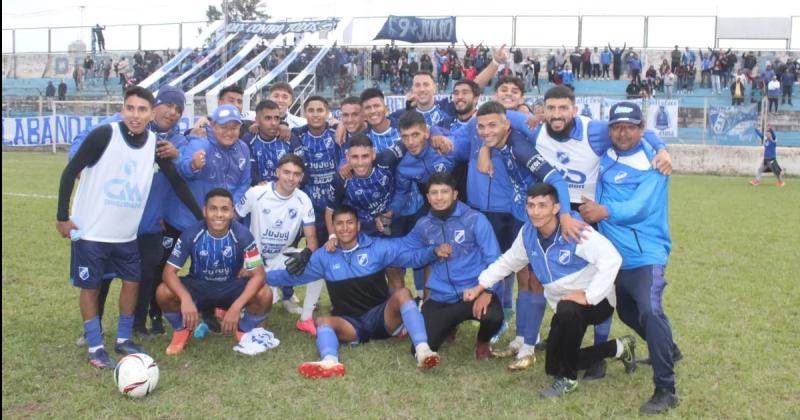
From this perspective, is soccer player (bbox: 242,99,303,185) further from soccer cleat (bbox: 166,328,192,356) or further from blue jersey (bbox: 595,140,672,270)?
blue jersey (bbox: 595,140,672,270)

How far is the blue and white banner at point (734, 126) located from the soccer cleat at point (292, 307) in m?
20.0

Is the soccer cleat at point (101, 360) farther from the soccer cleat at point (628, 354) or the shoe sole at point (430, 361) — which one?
the soccer cleat at point (628, 354)

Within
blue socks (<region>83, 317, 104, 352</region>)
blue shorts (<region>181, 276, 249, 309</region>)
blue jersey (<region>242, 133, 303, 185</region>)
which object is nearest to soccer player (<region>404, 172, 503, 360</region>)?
blue shorts (<region>181, 276, 249, 309</region>)

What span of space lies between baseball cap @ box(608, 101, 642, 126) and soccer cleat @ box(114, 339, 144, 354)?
381 centimetres

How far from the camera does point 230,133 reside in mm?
6039

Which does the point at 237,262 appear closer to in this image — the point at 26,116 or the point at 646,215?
the point at 646,215

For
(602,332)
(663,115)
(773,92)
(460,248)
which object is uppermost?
(773,92)

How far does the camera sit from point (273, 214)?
6.29 meters

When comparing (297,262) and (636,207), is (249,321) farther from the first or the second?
(636,207)

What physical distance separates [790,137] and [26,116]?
27.3m

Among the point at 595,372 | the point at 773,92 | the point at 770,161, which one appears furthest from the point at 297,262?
the point at 773,92

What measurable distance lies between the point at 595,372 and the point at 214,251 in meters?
3.02

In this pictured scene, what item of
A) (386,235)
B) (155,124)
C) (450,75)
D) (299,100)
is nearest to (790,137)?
(450,75)

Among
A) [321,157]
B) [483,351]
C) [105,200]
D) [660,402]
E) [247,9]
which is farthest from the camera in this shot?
[247,9]
